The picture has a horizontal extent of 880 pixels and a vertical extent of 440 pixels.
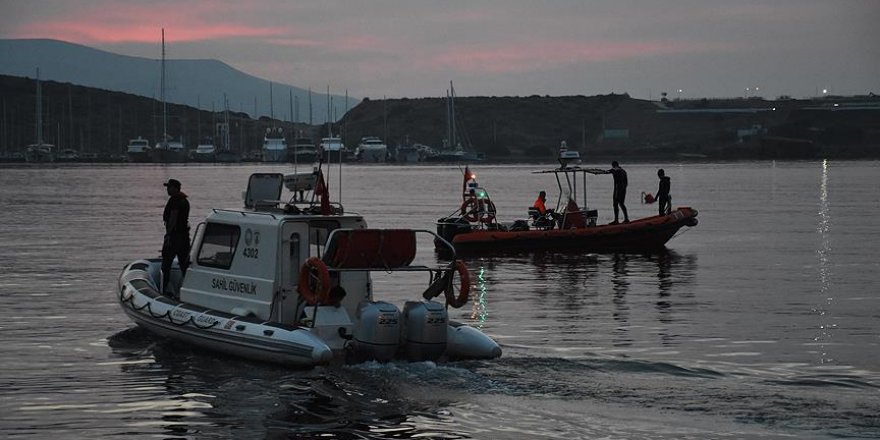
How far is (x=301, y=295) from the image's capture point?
16.6 m

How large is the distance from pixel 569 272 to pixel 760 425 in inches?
636

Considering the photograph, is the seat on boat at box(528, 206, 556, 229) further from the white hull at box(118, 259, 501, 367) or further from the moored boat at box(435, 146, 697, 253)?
the white hull at box(118, 259, 501, 367)

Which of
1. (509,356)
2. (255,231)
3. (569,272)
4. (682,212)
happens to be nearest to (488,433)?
(509,356)

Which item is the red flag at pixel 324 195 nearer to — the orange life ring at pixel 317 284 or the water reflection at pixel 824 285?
the orange life ring at pixel 317 284

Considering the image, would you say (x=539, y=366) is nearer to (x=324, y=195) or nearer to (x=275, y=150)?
(x=324, y=195)

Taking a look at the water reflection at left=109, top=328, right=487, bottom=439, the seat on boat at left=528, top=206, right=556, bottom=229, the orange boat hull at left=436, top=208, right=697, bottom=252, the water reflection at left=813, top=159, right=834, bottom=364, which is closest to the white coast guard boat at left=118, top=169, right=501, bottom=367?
the water reflection at left=109, top=328, right=487, bottom=439

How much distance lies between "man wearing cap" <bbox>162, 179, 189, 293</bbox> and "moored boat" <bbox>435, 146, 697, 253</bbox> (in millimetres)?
13583

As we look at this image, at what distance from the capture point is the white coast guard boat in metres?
16.2

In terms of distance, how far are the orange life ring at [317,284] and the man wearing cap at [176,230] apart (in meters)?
3.77

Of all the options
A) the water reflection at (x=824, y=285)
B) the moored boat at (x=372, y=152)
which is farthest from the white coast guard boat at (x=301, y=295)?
the moored boat at (x=372, y=152)

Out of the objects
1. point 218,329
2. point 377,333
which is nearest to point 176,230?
point 218,329

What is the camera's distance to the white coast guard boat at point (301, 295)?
53.3ft

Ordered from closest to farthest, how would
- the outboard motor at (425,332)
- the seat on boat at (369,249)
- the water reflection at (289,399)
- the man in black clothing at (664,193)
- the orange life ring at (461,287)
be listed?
1. the water reflection at (289,399)
2. the outboard motor at (425,332)
3. the seat on boat at (369,249)
4. the orange life ring at (461,287)
5. the man in black clothing at (664,193)

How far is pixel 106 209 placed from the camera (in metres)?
59.2
